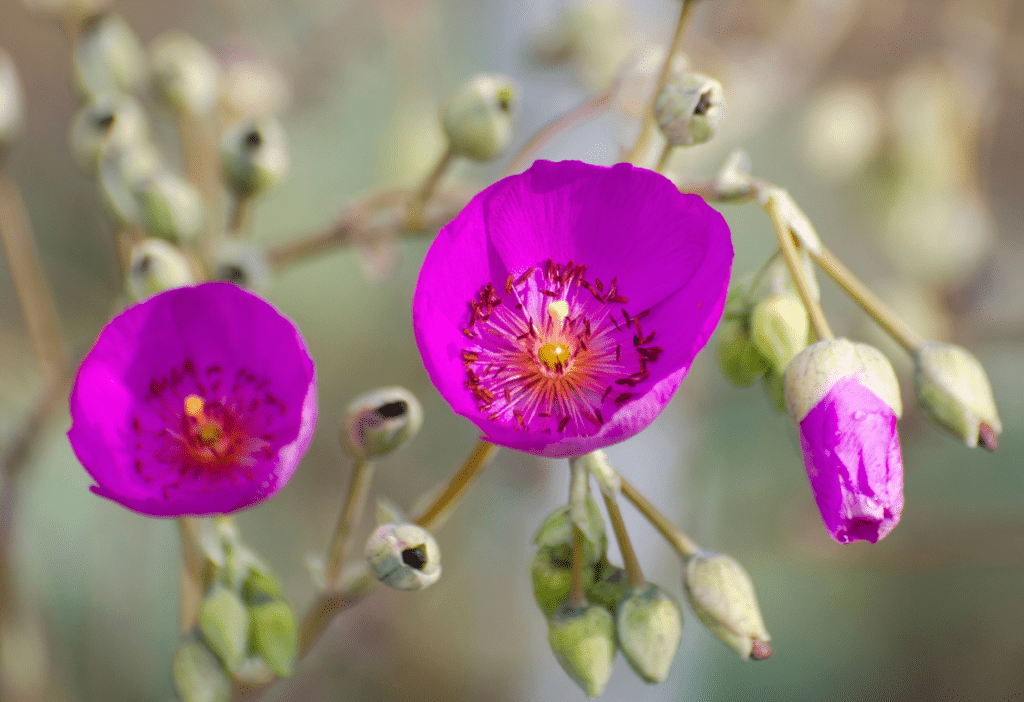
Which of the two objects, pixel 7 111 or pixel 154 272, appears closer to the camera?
pixel 154 272

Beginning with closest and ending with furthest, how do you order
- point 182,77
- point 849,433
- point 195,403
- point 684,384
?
point 849,433
point 195,403
point 182,77
point 684,384

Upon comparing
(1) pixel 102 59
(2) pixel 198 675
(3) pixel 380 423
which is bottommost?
(2) pixel 198 675

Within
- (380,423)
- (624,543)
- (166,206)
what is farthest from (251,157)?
(624,543)

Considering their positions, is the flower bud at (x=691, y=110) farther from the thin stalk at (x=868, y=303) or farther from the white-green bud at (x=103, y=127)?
the white-green bud at (x=103, y=127)

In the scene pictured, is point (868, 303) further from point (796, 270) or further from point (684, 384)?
point (684, 384)

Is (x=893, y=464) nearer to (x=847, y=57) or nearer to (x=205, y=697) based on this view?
(x=205, y=697)

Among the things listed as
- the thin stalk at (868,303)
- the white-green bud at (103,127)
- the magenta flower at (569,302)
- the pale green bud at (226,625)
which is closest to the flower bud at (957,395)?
the thin stalk at (868,303)

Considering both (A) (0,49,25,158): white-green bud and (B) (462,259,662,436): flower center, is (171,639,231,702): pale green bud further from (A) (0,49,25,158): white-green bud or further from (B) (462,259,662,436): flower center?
(A) (0,49,25,158): white-green bud
